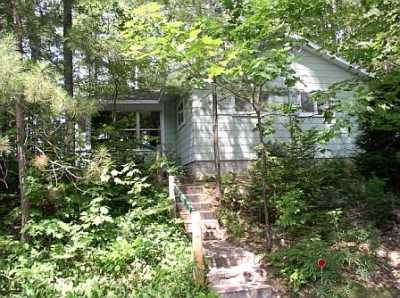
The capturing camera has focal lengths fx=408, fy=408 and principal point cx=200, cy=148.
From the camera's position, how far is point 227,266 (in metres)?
6.94

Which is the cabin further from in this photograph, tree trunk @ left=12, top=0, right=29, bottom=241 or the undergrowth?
tree trunk @ left=12, top=0, right=29, bottom=241

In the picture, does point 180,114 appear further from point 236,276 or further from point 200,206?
point 236,276

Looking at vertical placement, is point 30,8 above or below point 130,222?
above

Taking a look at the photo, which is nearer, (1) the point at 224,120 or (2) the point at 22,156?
(2) the point at 22,156

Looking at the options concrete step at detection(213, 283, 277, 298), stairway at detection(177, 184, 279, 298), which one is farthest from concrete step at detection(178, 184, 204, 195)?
concrete step at detection(213, 283, 277, 298)

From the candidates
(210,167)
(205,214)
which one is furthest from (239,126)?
(205,214)

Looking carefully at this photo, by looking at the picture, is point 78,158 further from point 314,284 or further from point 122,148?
point 314,284

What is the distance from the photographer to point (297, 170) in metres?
9.57

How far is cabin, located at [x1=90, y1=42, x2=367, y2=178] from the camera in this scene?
12.1 m

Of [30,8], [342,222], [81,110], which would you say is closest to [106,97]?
[30,8]

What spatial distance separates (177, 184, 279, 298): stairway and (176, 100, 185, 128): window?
508 cm

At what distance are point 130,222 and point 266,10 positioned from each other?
13.7 feet

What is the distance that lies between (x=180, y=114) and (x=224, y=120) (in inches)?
93.7

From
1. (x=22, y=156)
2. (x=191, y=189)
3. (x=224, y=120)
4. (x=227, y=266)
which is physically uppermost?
(x=224, y=120)
